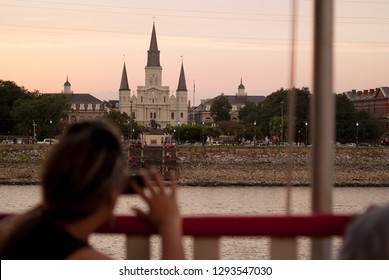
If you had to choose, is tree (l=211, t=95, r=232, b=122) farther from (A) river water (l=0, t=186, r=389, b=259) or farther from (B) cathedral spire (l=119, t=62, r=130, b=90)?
(A) river water (l=0, t=186, r=389, b=259)

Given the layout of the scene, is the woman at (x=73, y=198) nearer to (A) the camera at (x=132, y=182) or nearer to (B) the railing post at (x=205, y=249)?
(A) the camera at (x=132, y=182)

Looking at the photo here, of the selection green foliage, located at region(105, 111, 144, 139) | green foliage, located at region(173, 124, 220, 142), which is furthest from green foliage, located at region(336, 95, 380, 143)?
green foliage, located at region(105, 111, 144, 139)

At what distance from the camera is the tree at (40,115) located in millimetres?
79069

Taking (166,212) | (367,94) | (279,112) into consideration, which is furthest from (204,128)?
(166,212)

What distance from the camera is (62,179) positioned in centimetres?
194

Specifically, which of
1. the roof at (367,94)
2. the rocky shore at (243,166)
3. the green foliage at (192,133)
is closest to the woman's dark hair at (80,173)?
the rocky shore at (243,166)

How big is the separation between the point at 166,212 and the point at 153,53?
143 metres

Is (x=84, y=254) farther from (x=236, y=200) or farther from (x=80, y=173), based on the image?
(x=236, y=200)

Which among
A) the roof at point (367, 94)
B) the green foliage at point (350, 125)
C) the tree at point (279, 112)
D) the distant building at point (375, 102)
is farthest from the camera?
the roof at point (367, 94)

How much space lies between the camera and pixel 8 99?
3460 inches

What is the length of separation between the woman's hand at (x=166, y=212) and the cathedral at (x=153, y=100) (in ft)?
437

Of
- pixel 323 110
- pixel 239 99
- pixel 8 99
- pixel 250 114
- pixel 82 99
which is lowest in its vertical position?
pixel 323 110
